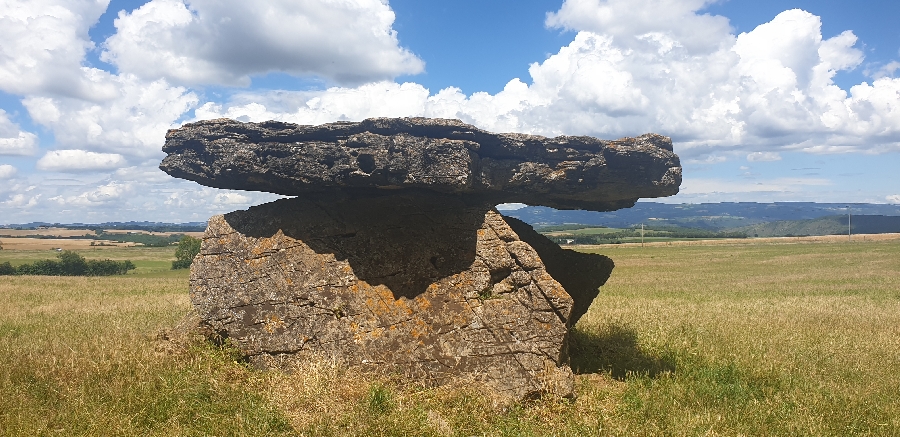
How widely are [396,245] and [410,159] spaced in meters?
1.95

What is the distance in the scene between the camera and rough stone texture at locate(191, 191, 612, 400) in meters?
9.32

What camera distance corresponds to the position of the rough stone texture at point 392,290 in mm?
9320

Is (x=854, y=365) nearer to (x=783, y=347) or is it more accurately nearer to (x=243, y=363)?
(x=783, y=347)

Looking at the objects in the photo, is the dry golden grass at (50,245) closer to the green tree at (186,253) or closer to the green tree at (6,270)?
the green tree at (6,270)

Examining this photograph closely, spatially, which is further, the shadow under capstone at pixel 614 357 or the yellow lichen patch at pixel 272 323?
the shadow under capstone at pixel 614 357

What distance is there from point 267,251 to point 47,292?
64.6 feet

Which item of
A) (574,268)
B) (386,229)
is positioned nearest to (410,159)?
(386,229)

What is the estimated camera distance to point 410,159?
375 inches

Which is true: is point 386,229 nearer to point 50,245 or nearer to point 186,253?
point 186,253

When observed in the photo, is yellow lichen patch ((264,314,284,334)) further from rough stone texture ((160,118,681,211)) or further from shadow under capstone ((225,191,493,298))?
rough stone texture ((160,118,681,211))

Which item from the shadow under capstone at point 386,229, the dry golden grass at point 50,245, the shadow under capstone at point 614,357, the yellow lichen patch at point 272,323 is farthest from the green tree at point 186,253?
the shadow under capstone at point 614,357

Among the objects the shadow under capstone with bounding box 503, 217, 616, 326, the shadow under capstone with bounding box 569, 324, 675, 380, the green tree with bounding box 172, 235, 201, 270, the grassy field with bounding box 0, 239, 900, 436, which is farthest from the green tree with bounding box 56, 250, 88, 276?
the shadow under capstone with bounding box 569, 324, 675, 380

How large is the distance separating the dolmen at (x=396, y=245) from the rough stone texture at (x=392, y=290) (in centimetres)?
3

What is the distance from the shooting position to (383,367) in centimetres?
931
